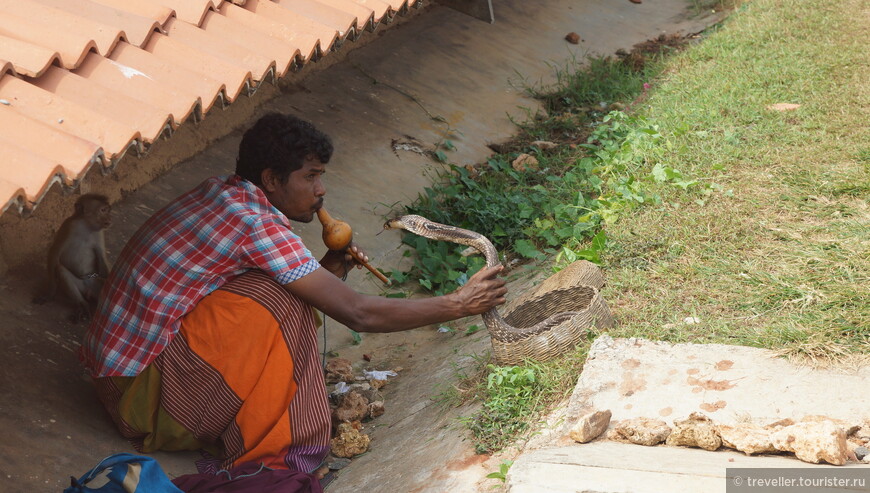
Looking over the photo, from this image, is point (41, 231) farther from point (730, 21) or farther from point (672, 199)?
point (730, 21)

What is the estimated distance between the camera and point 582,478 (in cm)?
283

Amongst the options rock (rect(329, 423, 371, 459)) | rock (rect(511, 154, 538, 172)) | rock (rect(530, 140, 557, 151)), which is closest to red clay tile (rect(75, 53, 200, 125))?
rock (rect(329, 423, 371, 459))

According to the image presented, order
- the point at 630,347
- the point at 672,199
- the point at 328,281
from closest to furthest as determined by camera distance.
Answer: the point at 328,281
the point at 630,347
the point at 672,199

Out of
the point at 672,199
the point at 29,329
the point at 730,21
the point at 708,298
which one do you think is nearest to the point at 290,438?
the point at 29,329

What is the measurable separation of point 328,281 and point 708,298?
1918mm

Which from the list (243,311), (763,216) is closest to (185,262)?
(243,311)

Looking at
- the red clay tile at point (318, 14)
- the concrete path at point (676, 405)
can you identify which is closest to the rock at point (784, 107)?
the concrete path at point (676, 405)

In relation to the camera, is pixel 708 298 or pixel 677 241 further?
pixel 677 241

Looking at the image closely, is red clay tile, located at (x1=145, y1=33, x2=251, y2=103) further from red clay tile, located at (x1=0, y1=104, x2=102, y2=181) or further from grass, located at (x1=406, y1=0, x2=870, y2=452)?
grass, located at (x1=406, y1=0, x2=870, y2=452)

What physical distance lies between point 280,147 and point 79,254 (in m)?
1.66

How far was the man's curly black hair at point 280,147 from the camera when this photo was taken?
12.0ft

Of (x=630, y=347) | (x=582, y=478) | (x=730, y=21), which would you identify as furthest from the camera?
(x=730, y=21)

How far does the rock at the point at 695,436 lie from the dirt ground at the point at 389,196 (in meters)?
0.69

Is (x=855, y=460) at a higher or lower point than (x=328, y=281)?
lower
